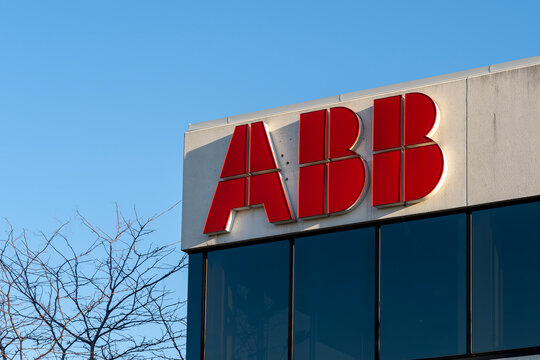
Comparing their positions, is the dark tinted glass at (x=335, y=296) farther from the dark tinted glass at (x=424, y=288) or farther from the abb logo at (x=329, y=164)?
the abb logo at (x=329, y=164)

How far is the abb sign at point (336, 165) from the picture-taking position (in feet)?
55.1

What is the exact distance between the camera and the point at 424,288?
16328 millimetres

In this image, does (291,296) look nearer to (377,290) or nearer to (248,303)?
(248,303)

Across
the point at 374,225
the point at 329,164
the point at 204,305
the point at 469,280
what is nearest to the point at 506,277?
the point at 469,280

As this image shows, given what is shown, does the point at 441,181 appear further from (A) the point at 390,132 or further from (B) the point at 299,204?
(B) the point at 299,204

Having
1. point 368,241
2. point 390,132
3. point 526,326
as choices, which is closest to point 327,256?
point 368,241

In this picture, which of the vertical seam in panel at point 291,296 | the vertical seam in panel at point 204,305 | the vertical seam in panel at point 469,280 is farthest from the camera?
the vertical seam in panel at point 204,305

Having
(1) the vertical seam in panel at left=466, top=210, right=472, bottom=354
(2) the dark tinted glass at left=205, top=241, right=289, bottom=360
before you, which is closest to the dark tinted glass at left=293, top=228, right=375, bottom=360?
(2) the dark tinted glass at left=205, top=241, right=289, bottom=360

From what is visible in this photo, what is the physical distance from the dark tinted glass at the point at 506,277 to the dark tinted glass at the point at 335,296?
1792 millimetres

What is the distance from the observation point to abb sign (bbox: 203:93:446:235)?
16781 mm

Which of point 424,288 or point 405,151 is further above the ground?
point 405,151

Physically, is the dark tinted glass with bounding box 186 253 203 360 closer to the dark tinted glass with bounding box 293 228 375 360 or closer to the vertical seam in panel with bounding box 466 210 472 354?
the dark tinted glass with bounding box 293 228 375 360

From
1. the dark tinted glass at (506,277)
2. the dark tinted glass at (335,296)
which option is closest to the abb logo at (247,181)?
the dark tinted glass at (335,296)

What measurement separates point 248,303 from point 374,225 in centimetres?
260
